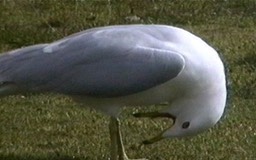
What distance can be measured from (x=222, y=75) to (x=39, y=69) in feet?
3.88

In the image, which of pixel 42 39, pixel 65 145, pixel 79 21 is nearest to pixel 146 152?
pixel 65 145

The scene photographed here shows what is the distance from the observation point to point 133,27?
728 cm

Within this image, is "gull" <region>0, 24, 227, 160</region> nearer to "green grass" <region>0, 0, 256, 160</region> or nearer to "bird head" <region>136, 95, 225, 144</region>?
"bird head" <region>136, 95, 225, 144</region>

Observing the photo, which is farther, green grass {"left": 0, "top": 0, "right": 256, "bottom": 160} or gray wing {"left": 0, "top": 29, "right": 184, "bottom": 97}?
green grass {"left": 0, "top": 0, "right": 256, "bottom": 160}

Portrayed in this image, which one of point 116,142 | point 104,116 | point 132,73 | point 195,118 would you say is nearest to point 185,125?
point 195,118

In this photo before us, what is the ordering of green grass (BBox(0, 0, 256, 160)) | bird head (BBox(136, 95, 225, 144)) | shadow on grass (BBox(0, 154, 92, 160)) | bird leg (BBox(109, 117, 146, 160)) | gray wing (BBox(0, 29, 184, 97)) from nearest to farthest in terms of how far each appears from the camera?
1. bird head (BBox(136, 95, 225, 144))
2. gray wing (BBox(0, 29, 184, 97))
3. bird leg (BBox(109, 117, 146, 160))
4. shadow on grass (BBox(0, 154, 92, 160))
5. green grass (BBox(0, 0, 256, 160))

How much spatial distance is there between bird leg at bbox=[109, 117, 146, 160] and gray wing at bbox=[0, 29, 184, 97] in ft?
1.09

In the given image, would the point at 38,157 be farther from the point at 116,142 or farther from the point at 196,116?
the point at 196,116

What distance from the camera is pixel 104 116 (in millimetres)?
8602

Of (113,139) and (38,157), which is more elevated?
(113,139)

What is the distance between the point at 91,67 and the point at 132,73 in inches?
11.3

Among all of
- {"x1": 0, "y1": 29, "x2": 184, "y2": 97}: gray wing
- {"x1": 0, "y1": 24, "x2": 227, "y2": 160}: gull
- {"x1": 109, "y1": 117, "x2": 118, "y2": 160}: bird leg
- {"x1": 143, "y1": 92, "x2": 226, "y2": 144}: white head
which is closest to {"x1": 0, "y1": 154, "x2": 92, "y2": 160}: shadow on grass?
{"x1": 109, "y1": 117, "x2": 118, "y2": 160}: bird leg

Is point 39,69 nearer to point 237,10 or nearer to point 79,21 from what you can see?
point 79,21

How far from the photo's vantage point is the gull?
6.84 metres
